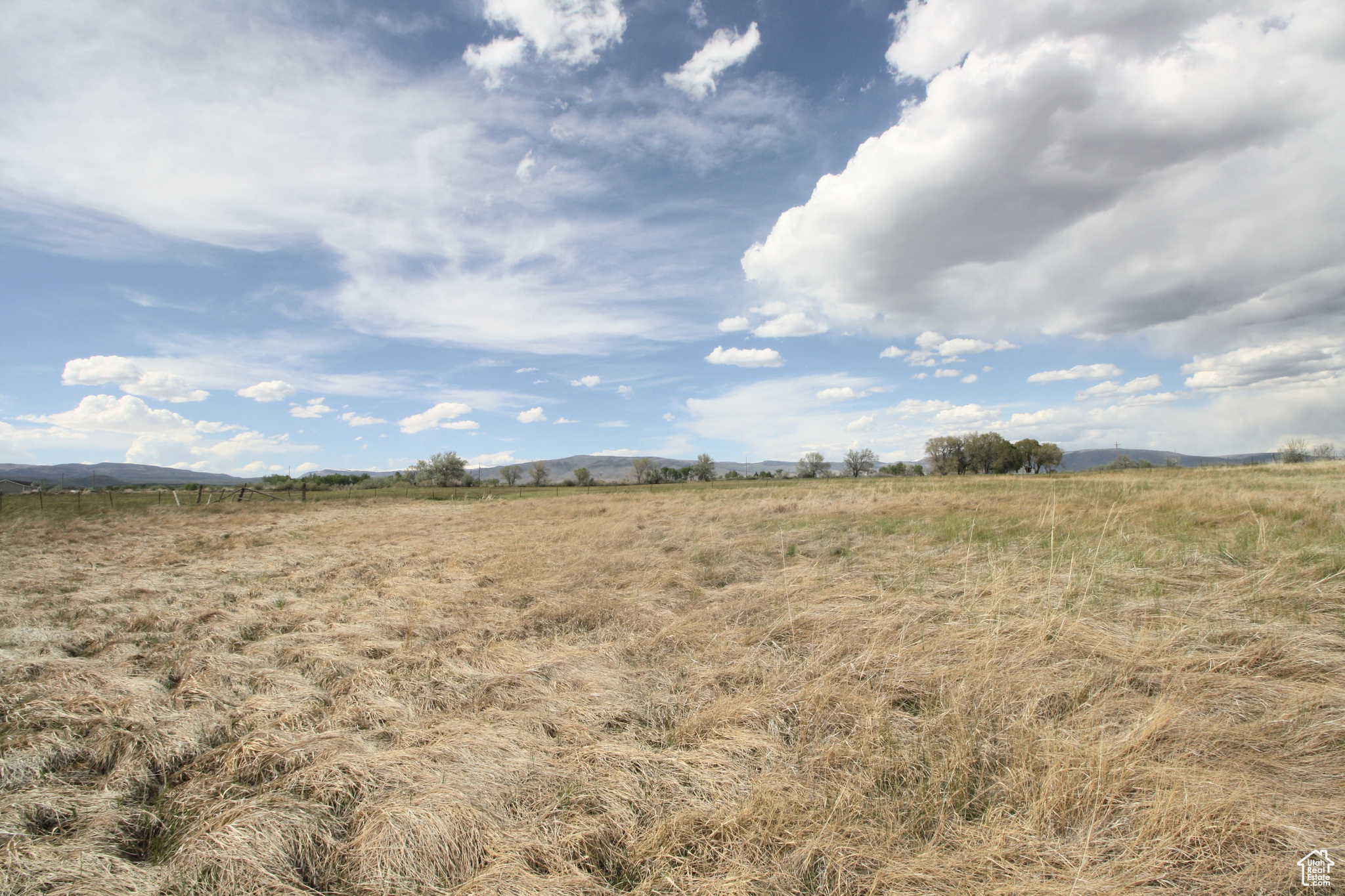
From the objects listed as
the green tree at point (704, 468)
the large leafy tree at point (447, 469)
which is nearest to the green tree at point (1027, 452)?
the green tree at point (704, 468)

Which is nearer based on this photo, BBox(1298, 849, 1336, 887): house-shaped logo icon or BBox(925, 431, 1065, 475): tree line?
BBox(1298, 849, 1336, 887): house-shaped logo icon

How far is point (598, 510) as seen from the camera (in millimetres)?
25672

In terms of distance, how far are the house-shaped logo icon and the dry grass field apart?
7cm

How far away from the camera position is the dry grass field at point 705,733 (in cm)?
271

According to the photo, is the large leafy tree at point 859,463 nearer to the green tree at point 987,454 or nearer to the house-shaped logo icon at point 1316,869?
the green tree at point 987,454

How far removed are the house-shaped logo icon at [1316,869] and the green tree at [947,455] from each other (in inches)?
4858

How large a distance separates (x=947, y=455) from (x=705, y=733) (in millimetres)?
127542

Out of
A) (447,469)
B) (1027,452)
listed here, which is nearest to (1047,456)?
(1027,452)

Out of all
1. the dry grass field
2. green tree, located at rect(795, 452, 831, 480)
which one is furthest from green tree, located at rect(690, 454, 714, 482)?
the dry grass field

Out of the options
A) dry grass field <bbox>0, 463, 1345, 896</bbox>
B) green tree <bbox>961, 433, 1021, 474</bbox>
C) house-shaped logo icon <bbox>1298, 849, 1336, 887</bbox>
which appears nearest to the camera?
house-shaped logo icon <bbox>1298, 849, 1336, 887</bbox>

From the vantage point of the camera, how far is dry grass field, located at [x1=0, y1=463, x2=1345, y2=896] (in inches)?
107

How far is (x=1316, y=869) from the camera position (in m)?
2.45

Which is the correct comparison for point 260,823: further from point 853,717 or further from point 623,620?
point 623,620

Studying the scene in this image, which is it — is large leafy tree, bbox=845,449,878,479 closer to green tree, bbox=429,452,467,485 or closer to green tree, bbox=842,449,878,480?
green tree, bbox=842,449,878,480
